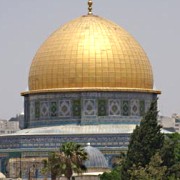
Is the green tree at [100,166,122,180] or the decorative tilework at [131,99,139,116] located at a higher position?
the decorative tilework at [131,99,139,116]

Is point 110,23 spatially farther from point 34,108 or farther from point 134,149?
point 134,149

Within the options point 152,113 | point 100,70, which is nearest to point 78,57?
point 100,70

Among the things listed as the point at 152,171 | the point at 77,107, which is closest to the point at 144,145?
the point at 152,171

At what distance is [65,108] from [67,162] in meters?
22.7

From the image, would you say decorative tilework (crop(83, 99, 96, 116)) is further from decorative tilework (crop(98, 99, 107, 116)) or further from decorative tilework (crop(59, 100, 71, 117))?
decorative tilework (crop(59, 100, 71, 117))

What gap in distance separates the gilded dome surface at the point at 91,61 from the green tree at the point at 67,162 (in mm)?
21575

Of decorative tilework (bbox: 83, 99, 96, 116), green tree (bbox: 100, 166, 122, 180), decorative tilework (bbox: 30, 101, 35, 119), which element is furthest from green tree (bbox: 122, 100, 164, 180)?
decorative tilework (bbox: 30, 101, 35, 119)

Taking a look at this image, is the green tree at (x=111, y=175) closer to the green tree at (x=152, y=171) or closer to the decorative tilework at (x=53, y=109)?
the green tree at (x=152, y=171)

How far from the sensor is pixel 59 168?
245ft

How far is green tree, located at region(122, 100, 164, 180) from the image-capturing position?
75.0m

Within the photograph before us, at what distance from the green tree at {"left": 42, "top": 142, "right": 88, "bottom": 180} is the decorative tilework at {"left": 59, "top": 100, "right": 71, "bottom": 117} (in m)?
21.3

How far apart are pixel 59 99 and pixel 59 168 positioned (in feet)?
75.0

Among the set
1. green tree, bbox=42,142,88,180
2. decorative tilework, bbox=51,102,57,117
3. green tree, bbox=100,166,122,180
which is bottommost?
green tree, bbox=100,166,122,180

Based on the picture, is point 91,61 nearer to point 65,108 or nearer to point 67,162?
point 65,108
